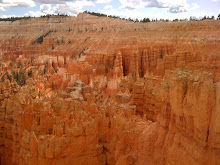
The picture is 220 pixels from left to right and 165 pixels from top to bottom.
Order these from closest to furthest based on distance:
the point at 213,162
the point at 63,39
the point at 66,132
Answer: the point at 213,162 < the point at 66,132 < the point at 63,39

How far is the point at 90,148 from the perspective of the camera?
7367mm

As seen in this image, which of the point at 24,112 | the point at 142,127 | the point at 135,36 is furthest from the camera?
the point at 135,36

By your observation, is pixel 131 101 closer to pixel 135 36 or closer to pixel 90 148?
pixel 90 148

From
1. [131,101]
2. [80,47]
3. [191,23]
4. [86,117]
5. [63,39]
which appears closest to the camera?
[86,117]

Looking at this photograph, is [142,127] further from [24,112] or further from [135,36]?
[135,36]

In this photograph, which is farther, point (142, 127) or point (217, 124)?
point (142, 127)

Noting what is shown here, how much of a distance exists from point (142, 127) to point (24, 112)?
4.97 meters

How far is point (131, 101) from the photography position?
456 inches

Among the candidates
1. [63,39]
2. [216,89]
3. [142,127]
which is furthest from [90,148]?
[63,39]

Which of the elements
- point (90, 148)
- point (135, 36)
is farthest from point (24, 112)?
point (135, 36)

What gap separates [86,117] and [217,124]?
16.5 ft

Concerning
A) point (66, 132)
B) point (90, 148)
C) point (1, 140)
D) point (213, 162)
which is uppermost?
point (213, 162)

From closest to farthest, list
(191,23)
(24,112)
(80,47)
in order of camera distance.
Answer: (24,112), (191,23), (80,47)

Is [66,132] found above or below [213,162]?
below
